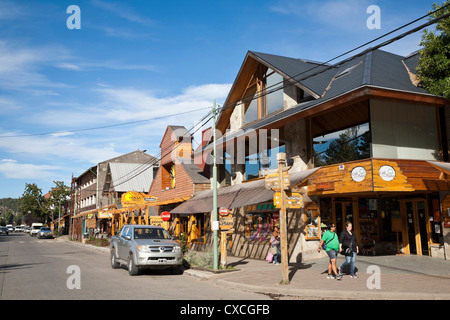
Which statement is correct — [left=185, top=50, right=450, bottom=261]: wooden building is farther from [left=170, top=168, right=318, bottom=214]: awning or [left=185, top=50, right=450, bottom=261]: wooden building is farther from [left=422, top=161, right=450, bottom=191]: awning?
[left=170, top=168, right=318, bottom=214]: awning

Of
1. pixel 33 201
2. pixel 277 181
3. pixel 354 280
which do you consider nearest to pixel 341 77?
pixel 277 181

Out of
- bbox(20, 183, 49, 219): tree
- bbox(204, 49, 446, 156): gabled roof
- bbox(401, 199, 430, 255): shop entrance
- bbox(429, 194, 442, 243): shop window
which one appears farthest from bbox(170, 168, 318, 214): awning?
bbox(20, 183, 49, 219): tree

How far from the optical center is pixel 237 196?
1969cm

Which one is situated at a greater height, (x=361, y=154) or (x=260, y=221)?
(x=361, y=154)

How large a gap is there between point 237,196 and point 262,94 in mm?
5937

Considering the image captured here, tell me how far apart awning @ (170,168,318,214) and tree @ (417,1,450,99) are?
5.52 meters

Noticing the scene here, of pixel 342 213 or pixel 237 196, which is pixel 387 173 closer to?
pixel 342 213

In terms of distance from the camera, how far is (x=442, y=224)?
48.2 ft

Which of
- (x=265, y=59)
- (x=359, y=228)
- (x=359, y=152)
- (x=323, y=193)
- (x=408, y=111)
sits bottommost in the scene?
(x=359, y=228)

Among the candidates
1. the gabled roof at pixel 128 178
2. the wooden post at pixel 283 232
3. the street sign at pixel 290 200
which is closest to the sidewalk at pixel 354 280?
the wooden post at pixel 283 232
